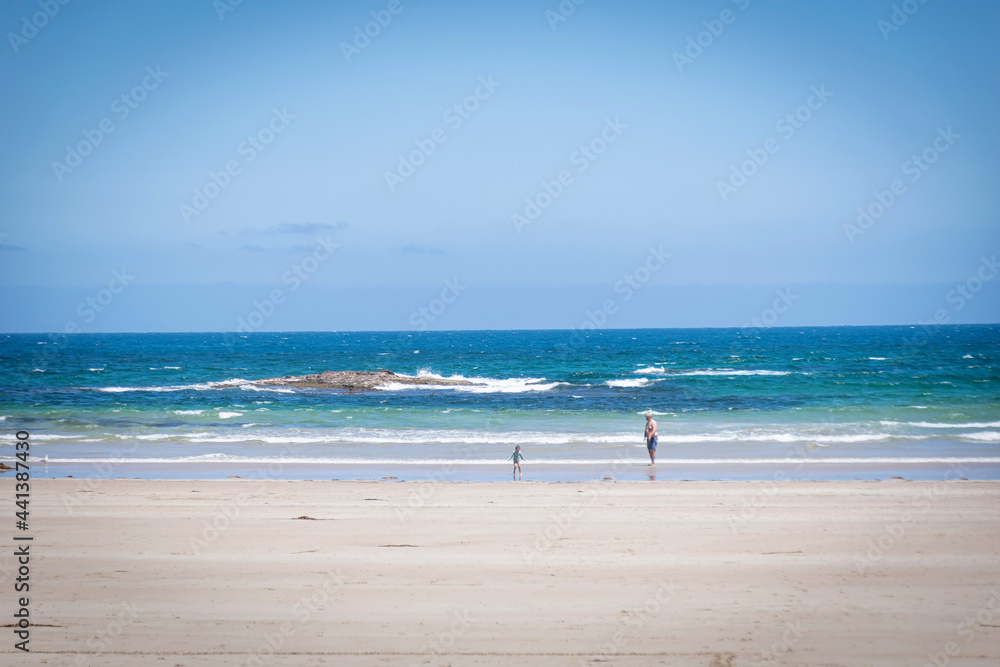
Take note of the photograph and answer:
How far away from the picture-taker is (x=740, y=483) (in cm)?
1492

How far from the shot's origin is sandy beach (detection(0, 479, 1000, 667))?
6.71 metres

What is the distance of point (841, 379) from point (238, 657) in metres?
40.2

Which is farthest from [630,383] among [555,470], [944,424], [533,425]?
[555,470]

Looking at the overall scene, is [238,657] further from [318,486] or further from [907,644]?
[318,486]

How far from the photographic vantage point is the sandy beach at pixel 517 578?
6.71 metres

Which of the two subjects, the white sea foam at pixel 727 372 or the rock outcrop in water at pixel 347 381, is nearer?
the rock outcrop in water at pixel 347 381

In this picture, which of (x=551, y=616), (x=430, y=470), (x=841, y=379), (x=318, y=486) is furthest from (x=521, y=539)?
(x=841, y=379)

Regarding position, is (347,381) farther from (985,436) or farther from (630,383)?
(985,436)

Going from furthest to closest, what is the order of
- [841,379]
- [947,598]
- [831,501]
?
[841,379] → [831,501] → [947,598]

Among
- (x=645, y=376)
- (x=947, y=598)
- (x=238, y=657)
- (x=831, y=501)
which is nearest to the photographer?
(x=238, y=657)

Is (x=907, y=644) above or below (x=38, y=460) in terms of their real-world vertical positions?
below

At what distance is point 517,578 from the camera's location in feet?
28.3

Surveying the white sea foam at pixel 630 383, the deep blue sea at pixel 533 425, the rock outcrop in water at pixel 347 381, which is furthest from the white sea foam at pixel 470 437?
the white sea foam at pixel 630 383

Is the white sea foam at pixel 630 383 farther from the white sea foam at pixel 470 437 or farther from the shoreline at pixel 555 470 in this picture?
the shoreline at pixel 555 470
